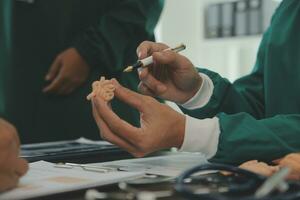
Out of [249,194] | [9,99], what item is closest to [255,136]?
[249,194]

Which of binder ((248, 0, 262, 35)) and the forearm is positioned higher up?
binder ((248, 0, 262, 35))

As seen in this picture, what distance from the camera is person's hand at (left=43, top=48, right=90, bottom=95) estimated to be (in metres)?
1.33

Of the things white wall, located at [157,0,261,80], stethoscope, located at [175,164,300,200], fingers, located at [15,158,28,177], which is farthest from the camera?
white wall, located at [157,0,261,80]

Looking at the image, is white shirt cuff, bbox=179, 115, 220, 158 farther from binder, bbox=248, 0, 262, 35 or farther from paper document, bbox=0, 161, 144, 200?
binder, bbox=248, 0, 262, 35

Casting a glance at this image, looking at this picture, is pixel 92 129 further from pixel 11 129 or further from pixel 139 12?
pixel 11 129

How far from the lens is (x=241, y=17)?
289 centimetres

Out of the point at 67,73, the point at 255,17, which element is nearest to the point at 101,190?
the point at 67,73

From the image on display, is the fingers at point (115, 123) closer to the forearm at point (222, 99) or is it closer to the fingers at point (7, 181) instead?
the fingers at point (7, 181)

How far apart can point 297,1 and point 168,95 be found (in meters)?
0.35

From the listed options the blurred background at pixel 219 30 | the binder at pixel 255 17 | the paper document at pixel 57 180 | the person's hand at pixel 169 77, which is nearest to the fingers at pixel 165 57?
the person's hand at pixel 169 77

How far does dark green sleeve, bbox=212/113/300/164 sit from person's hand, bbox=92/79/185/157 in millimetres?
74

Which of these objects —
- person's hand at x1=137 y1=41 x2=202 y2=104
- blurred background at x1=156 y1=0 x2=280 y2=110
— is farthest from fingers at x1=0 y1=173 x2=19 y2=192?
blurred background at x1=156 y1=0 x2=280 y2=110

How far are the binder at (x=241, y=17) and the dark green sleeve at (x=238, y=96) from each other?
5.79ft

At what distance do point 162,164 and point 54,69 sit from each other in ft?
2.05
